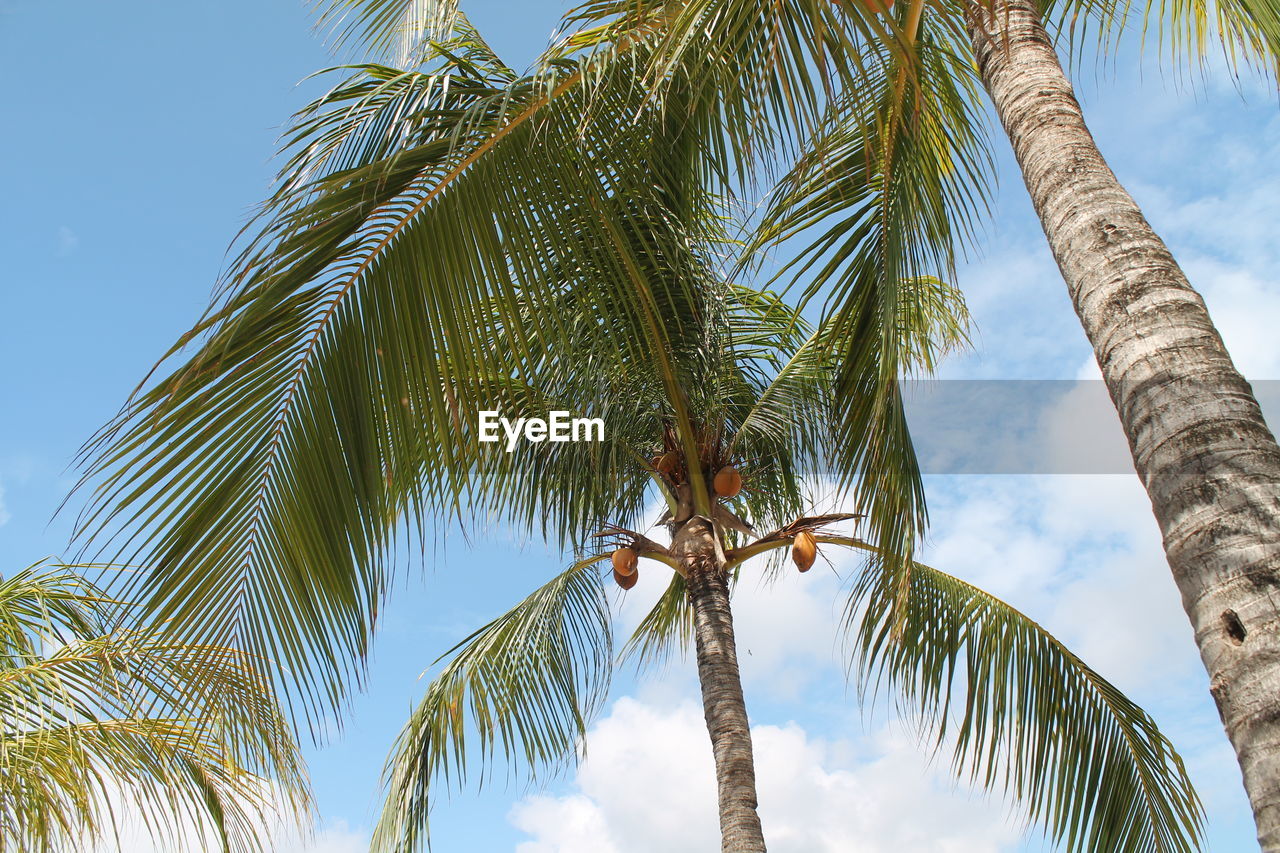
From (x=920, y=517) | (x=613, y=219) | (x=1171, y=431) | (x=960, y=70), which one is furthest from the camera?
(x=960, y=70)

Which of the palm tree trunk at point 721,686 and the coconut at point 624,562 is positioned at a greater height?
the coconut at point 624,562

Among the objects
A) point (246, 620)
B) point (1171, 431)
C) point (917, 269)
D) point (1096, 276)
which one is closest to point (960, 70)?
point (917, 269)

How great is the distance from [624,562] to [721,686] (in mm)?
888

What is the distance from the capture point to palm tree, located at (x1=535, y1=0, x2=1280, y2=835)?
1.74m

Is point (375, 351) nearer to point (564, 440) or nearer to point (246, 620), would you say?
point (246, 620)

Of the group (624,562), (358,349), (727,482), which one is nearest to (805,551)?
(727,482)

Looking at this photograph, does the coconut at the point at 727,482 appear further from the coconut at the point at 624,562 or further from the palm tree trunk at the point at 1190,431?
the palm tree trunk at the point at 1190,431

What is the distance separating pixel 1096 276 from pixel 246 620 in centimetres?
241

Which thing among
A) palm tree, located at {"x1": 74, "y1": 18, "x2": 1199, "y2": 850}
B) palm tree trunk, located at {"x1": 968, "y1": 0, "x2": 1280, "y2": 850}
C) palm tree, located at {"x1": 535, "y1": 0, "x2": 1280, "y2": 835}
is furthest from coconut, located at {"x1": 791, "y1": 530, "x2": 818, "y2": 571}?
palm tree trunk, located at {"x1": 968, "y1": 0, "x2": 1280, "y2": 850}

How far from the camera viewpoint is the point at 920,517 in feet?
13.0

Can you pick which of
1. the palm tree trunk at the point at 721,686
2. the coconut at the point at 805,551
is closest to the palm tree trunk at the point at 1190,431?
the coconut at the point at 805,551

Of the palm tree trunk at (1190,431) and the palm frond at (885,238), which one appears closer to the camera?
the palm tree trunk at (1190,431)

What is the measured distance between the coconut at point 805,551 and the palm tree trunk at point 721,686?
0.45m

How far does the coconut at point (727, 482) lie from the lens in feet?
18.5
